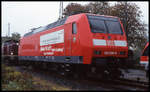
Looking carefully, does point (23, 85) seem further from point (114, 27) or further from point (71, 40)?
point (114, 27)

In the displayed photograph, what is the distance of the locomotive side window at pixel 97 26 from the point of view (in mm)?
10528

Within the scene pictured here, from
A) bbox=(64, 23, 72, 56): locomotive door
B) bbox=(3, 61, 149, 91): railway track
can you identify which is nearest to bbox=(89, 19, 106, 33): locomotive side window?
bbox=(64, 23, 72, 56): locomotive door

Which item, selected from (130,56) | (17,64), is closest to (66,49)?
(130,56)

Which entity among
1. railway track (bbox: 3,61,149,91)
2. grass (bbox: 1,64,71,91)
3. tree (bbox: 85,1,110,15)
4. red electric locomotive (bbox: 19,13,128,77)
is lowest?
railway track (bbox: 3,61,149,91)

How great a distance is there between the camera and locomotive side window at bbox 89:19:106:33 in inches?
414

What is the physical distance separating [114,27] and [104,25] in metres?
Result: 0.60

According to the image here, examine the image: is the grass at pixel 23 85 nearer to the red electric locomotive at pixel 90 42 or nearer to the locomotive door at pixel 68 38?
the red electric locomotive at pixel 90 42

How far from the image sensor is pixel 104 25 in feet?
35.8

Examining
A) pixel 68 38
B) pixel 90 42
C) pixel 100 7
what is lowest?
pixel 90 42

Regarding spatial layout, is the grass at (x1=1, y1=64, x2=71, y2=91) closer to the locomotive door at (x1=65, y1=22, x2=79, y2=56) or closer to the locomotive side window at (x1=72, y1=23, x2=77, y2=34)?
the locomotive door at (x1=65, y1=22, x2=79, y2=56)

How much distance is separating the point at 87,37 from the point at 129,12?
18.7 m

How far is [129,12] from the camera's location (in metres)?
27.5

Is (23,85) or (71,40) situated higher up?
(71,40)

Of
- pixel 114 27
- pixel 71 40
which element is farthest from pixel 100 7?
pixel 71 40
